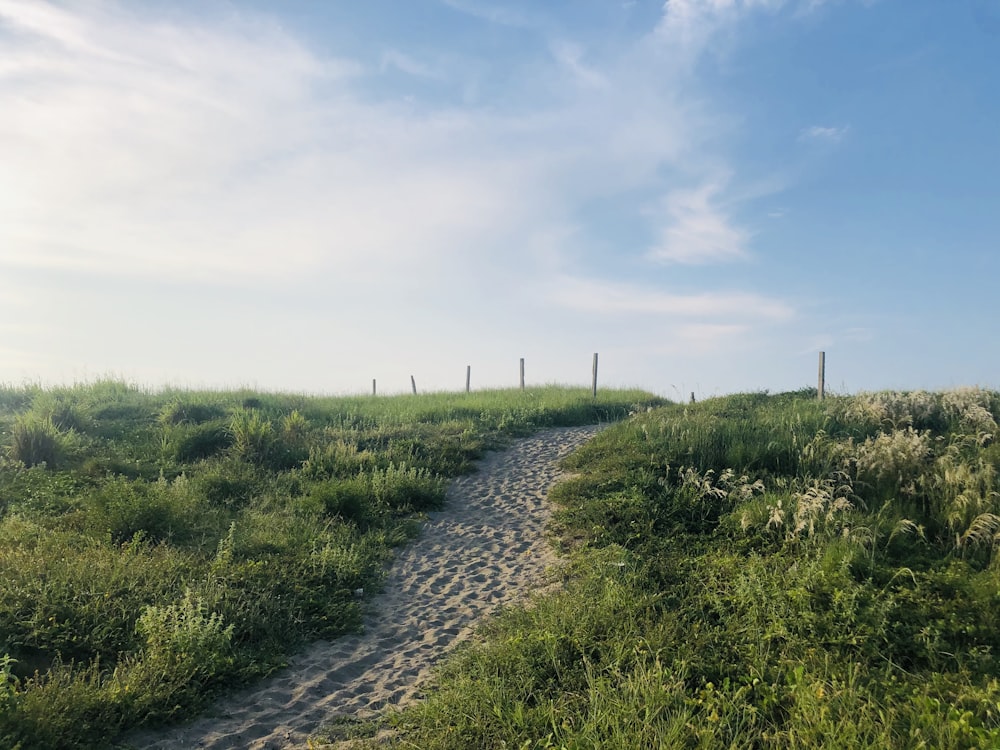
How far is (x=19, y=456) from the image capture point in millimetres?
13211

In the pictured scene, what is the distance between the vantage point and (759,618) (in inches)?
244

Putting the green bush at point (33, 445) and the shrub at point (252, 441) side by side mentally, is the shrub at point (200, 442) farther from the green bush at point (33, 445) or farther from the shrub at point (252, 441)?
the green bush at point (33, 445)

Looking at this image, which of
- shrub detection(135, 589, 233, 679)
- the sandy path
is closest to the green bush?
the sandy path

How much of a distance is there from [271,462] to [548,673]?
1001 centimetres

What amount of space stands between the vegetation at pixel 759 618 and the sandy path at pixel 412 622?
602mm

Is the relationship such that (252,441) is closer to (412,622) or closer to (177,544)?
(177,544)

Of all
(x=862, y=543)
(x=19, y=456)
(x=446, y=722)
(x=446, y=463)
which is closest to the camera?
(x=446, y=722)

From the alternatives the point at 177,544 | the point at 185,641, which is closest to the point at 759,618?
the point at 185,641

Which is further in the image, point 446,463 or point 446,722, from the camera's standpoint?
point 446,463

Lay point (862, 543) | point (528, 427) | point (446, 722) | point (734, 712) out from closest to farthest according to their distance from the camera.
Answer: point (734, 712) < point (446, 722) < point (862, 543) < point (528, 427)

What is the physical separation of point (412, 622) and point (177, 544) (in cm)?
382

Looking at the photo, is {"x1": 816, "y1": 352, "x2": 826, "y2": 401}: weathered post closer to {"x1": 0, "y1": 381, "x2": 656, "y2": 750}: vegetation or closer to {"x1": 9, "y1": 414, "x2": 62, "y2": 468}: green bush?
{"x1": 0, "y1": 381, "x2": 656, "y2": 750}: vegetation

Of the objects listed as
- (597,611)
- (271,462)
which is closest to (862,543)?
(597,611)

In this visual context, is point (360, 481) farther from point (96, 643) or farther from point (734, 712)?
point (734, 712)
